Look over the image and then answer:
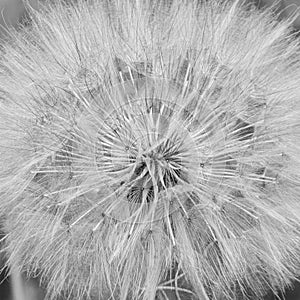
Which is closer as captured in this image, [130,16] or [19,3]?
[130,16]

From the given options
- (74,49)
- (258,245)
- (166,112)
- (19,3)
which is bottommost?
(258,245)

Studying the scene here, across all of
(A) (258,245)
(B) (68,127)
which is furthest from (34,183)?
(A) (258,245)

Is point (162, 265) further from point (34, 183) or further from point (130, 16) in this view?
point (130, 16)

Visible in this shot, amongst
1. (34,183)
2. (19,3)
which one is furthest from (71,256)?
(19,3)

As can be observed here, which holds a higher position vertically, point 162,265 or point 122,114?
point 122,114

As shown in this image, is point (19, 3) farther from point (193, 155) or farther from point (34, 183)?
point (193, 155)

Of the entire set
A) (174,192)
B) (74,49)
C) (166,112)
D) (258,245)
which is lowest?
(258,245)
